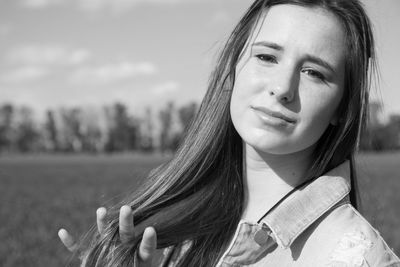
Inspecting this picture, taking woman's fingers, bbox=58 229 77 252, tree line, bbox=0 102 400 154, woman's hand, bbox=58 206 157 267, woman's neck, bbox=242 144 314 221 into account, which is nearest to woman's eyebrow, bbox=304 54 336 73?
woman's neck, bbox=242 144 314 221

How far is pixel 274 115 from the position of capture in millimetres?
1812

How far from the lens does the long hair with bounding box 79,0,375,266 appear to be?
1.93m

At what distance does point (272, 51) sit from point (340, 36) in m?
0.23

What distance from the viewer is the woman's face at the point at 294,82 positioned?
180cm

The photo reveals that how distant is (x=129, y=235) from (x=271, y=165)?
534 millimetres

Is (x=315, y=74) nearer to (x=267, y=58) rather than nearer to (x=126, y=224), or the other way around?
(x=267, y=58)

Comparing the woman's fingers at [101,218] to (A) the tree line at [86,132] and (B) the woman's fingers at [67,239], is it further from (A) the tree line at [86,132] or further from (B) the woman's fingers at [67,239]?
(A) the tree line at [86,132]

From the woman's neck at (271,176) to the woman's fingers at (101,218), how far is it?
19.6 inches

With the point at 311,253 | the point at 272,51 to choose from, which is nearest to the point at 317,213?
the point at 311,253

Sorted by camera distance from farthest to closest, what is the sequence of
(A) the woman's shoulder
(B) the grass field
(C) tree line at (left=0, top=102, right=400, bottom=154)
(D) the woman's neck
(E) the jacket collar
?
1. (C) tree line at (left=0, top=102, right=400, bottom=154)
2. (B) the grass field
3. (D) the woman's neck
4. (E) the jacket collar
5. (A) the woman's shoulder

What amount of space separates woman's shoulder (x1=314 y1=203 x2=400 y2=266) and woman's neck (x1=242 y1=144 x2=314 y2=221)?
0.27 meters

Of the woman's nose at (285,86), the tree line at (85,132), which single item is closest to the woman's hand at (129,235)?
the woman's nose at (285,86)

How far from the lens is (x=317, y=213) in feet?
5.69

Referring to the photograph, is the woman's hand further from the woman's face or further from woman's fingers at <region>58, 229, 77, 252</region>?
the woman's face
